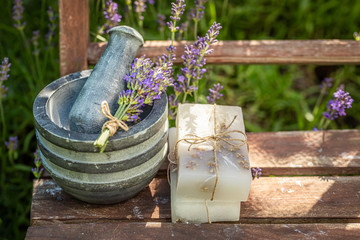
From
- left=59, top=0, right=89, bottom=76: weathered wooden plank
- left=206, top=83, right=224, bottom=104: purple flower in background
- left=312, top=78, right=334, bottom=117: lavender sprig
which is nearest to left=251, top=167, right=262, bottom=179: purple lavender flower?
left=206, top=83, right=224, bottom=104: purple flower in background

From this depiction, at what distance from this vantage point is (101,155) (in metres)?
1.31

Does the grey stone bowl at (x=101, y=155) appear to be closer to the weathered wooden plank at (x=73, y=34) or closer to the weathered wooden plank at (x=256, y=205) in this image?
the weathered wooden plank at (x=256, y=205)

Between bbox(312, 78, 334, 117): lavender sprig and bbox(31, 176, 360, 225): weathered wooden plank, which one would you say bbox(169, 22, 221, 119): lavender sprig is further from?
bbox(312, 78, 334, 117): lavender sprig

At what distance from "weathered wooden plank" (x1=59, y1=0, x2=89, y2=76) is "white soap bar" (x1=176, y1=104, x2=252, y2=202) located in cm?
63

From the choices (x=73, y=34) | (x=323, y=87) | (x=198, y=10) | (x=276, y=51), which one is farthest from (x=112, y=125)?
(x=323, y=87)

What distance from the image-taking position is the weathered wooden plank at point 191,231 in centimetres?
144

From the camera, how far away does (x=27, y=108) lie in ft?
8.37

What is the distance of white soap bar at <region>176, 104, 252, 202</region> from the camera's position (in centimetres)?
144

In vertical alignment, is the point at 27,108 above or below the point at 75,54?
below

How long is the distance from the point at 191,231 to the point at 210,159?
279mm

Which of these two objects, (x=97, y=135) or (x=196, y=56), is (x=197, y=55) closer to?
(x=196, y=56)

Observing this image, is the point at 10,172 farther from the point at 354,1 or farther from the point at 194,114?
the point at 354,1

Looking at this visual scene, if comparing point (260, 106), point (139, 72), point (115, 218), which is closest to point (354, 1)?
point (260, 106)

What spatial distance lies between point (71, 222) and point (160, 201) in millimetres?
359
